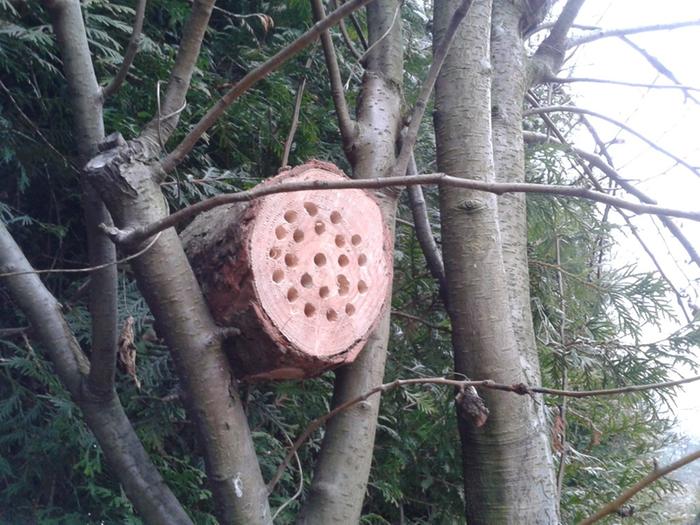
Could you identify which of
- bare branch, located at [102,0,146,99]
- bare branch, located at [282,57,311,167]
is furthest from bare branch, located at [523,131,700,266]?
bare branch, located at [102,0,146,99]

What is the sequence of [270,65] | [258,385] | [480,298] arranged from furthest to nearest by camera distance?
[258,385] → [480,298] → [270,65]

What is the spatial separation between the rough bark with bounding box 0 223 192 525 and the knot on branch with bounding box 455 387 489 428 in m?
0.45

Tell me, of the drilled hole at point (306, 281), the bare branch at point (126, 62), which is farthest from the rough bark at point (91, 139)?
the drilled hole at point (306, 281)

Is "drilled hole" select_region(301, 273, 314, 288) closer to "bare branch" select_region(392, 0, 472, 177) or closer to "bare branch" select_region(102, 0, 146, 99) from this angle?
"bare branch" select_region(392, 0, 472, 177)

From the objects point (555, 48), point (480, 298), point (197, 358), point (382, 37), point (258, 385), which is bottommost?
point (258, 385)

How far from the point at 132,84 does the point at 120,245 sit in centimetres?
84

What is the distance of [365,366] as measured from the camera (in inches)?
45.0

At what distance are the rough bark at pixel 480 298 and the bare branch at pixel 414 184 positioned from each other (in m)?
0.46

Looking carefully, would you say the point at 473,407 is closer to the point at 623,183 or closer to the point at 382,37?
the point at 623,183

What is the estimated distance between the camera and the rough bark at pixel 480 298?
1127mm

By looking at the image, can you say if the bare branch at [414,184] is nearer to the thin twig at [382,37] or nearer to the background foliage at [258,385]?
the background foliage at [258,385]

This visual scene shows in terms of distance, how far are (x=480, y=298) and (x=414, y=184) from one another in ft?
1.66

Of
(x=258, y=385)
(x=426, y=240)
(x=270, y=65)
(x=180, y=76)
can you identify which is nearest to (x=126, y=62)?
(x=180, y=76)

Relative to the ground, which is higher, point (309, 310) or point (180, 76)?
point (180, 76)
